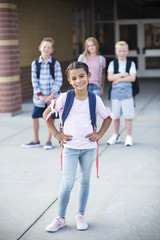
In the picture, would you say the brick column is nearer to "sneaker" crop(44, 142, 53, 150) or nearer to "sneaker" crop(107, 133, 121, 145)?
"sneaker" crop(44, 142, 53, 150)

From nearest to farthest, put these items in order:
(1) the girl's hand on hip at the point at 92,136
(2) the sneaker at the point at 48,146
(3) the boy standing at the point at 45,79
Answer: (1) the girl's hand on hip at the point at 92,136 < (3) the boy standing at the point at 45,79 < (2) the sneaker at the point at 48,146

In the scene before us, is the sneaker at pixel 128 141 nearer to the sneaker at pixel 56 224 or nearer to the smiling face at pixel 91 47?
the smiling face at pixel 91 47

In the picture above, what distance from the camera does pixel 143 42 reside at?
2166 centimetres

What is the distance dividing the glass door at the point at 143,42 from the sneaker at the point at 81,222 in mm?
17556

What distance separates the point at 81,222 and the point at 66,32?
14644mm

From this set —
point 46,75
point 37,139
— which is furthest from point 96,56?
point 37,139

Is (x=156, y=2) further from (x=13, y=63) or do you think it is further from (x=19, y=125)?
(x=19, y=125)

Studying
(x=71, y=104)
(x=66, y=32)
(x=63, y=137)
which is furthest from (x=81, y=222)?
(x=66, y=32)

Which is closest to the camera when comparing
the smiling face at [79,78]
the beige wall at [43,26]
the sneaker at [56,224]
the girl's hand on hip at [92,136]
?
the smiling face at [79,78]

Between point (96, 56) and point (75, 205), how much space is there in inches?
136

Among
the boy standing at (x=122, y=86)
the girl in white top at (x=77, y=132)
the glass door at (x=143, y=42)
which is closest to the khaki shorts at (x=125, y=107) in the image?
the boy standing at (x=122, y=86)

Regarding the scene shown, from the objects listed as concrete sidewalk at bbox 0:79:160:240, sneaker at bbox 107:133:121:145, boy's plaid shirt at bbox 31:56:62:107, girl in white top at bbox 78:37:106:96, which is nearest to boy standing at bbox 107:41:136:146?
sneaker at bbox 107:133:121:145

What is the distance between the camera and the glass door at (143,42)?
2147cm

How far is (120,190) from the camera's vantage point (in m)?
5.48
